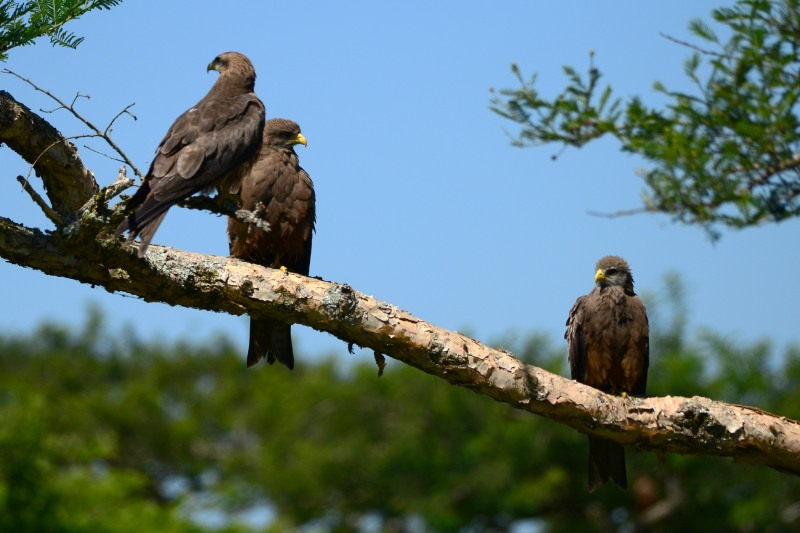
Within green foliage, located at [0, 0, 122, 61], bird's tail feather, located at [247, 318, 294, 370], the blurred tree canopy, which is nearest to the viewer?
green foliage, located at [0, 0, 122, 61]

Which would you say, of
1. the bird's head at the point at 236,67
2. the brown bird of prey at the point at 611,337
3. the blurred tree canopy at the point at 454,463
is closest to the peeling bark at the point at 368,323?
the brown bird of prey at the point at 611,337

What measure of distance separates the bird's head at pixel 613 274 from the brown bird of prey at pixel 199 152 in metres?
2.56

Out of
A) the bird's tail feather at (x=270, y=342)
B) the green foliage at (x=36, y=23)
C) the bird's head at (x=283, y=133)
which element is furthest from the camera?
the bird's head at (x=283, y=133)

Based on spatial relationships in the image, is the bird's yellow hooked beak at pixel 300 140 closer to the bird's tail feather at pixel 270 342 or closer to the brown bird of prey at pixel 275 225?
the brown bird of prey at pixel 275 225

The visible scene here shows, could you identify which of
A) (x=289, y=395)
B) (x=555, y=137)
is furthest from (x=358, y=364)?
(x=555, y=137)

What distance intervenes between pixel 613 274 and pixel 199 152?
3035 millimetres

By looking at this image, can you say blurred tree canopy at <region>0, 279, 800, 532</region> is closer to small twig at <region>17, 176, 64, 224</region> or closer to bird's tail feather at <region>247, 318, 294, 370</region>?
bird's tail feather at <region>247, 318, 294, 370</region>

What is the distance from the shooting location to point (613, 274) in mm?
7156

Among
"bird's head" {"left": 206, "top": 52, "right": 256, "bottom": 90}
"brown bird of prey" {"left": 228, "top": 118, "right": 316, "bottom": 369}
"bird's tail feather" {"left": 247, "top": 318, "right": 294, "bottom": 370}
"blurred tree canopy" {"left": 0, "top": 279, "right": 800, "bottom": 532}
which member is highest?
"blurred tree canopy" {"left": 0, "top": 279, "right": 800, "bottom": 532}

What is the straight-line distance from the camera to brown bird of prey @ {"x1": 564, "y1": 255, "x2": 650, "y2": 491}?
679cm

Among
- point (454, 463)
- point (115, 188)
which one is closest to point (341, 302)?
point (115, 188)

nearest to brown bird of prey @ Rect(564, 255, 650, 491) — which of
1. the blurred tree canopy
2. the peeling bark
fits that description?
the peeling bark

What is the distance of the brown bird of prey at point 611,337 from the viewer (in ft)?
22.3

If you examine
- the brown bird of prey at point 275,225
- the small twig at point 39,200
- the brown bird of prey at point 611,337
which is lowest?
the small twig at point 39,200
